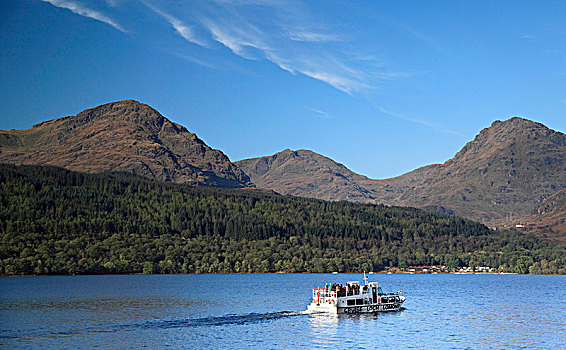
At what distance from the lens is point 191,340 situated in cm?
8875

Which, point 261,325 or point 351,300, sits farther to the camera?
point 351,300

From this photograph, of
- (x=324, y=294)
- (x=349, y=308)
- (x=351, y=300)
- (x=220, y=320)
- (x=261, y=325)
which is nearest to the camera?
(x=261, y=325)

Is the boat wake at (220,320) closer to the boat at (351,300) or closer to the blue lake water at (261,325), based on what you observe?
the blue lake water at (261,325)

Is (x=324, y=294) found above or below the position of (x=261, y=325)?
above

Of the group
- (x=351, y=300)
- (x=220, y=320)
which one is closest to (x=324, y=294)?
(x=351, y=300)

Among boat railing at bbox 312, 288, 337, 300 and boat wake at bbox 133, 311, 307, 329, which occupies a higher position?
boat railing at bbox 312, 288, 337, 300

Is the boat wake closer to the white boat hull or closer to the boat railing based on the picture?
the white boat hull

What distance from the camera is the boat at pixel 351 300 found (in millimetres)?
120688

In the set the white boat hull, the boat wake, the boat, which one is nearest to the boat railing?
the boat

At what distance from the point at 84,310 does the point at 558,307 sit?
107 meters

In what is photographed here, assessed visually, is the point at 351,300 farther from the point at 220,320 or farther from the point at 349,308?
the point at 220,320

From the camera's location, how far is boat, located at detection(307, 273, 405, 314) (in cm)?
12069

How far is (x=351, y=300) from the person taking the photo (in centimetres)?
12394

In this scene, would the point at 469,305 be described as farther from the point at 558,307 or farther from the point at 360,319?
the point at 360,319
